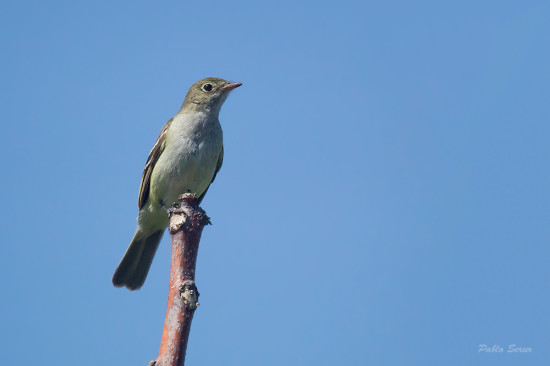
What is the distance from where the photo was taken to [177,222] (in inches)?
216

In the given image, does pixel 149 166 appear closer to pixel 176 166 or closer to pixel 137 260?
pixel 176 166

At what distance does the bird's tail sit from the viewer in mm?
9680

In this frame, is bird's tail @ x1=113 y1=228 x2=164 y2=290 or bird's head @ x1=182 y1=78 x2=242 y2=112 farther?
bird's head @ x1=182 y1=78 x2=242 y2=112

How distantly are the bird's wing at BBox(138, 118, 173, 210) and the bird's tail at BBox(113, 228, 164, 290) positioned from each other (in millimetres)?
687

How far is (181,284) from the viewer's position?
15.6 feet

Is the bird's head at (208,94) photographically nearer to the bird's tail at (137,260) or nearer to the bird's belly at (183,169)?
the bird's belly at (183,169)

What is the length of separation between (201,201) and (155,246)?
111 centimetres

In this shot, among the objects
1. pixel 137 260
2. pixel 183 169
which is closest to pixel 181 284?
pixel 183 169

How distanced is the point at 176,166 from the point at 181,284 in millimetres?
4471

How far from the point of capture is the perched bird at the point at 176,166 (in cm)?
910

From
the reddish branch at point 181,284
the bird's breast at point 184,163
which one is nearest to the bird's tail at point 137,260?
the bird's breast at point 184,163

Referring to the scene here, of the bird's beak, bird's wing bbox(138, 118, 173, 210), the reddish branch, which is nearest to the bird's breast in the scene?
bird's wing bbox(138, 118, 173, 210)

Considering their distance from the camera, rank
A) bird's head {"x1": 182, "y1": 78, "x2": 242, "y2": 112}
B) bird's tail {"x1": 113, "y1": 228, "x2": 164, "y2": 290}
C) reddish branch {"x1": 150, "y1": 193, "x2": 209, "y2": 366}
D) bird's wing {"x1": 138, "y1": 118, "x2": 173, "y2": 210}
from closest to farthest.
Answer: reddish branch {"x1": 150, "y1": 193, "x2": 209, "y2": 366} < bird's wing {"x1": 138, "y1": 118, "x2": 173, "y2": 210} < bird's tail {"x1": 113, "y1": 228, "x2": 164, "y2": 290} < bird's head {"x1": 182, "y1": 78, "x2": 242, "y2": 112}

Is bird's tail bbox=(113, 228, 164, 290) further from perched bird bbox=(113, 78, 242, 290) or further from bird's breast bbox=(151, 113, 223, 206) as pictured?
bird's breast bbox=(151, 113, 223, 206)
